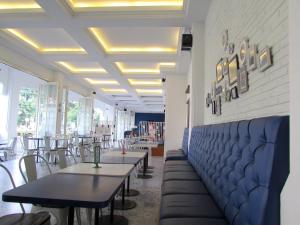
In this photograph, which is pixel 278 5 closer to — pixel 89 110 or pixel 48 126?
pixel 48 126

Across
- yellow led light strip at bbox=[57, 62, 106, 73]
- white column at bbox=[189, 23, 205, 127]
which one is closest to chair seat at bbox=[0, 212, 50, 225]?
white column at bbox=[189, 23, 205, 127]

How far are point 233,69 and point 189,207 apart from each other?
1550 mm

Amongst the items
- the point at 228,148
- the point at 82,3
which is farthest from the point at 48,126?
the point at 228,148

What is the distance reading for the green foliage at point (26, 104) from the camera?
12341 millimetres

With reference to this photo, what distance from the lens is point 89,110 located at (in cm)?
1407

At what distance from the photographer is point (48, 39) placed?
6.66 meters

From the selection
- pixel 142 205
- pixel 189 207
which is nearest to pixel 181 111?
pixel 142 205

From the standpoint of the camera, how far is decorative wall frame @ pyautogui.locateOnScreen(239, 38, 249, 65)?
2381mm

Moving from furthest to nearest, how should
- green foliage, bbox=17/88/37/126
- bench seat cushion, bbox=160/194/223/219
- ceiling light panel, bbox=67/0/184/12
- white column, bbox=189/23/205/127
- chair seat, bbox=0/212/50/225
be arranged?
1. green foliage, bbox=17/88/37/126
2. white column, bbox=189/23/205/127
3. ceiling light panel, bbox=67/0/184/12
4. bench seat cushion, bbox=160/194/223/219
5. chair seat, bbox=0/212/50/225

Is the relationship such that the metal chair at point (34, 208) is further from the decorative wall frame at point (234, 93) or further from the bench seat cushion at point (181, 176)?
Result: the decorative wall frame at point (234, 93)

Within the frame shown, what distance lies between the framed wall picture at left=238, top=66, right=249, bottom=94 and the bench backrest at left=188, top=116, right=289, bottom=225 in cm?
44

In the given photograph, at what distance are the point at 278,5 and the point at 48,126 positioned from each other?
9522 millimetres

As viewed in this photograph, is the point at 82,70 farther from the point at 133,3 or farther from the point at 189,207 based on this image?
the point at 189,207

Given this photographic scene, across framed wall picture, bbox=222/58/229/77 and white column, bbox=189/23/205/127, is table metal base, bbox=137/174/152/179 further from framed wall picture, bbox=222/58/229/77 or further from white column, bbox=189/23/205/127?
framed wall picture, bbox=222/58/229/77
